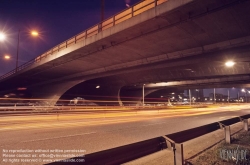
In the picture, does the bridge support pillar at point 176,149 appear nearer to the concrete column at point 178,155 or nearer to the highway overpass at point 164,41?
the concrete column at point 178,155

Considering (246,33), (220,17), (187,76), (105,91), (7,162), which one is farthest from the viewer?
(105,91)

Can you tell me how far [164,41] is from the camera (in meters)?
16.5

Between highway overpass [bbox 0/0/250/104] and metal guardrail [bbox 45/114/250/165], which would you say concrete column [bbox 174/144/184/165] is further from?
highway overpass [bbox 0/0/250/104]

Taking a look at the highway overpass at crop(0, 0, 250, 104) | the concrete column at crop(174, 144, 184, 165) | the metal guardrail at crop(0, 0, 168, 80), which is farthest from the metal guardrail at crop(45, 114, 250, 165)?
the metal guardrail at crop(0, 0, 168, 80)

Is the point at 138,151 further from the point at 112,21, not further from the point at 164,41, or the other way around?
the point at 112,21

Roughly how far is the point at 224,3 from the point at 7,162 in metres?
12.8

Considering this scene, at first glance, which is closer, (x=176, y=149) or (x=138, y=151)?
(x=138, y=151)

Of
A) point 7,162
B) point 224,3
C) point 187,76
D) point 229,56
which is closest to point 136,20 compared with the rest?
point 224,3

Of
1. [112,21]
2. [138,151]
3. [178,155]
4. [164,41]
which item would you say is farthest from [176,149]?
[112,21]

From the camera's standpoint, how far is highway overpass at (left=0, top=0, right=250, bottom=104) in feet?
39.8

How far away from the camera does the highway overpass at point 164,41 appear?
12.1m

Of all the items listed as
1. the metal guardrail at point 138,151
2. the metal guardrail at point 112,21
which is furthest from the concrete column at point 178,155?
the metal guardrail at point 112,21

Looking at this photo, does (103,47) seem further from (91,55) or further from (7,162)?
(7,162)

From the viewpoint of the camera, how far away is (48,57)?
26344 millimetres
